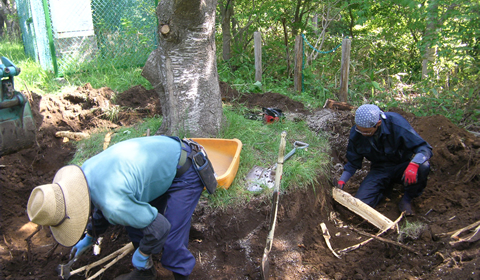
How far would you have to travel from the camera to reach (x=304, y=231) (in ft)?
10.5

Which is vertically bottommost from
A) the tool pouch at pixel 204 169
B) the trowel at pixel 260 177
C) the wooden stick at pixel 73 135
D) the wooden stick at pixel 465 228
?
the wooden stick at pixel 73 135

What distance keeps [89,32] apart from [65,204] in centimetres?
552

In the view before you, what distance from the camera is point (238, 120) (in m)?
4.49

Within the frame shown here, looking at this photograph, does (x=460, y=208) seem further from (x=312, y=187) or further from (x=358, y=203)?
(x=312, y=187)

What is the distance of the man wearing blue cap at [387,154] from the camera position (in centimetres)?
325

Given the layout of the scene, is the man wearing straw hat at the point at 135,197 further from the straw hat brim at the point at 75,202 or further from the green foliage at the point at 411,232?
the green foliage at the point at 411,232

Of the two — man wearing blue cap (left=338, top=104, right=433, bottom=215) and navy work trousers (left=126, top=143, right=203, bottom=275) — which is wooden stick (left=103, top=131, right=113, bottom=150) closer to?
navy work trousers (left=126, top=143, right=203, bottom=275)

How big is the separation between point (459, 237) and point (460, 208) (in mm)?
640

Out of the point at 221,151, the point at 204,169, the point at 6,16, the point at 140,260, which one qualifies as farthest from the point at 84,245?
the point at 6,16

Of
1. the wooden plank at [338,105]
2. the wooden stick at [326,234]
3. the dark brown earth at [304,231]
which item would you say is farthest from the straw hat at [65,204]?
the wooden plank at [338,105]

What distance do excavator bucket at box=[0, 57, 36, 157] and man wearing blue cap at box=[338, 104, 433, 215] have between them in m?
2.90

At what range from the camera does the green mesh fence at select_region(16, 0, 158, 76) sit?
242 inches

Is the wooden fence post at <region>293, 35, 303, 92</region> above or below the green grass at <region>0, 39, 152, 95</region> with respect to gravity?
above

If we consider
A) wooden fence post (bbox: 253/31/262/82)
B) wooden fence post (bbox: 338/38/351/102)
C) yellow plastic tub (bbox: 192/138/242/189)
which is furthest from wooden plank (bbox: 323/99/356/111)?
yellow plastic tub (bbox: 192/138/242/189)
